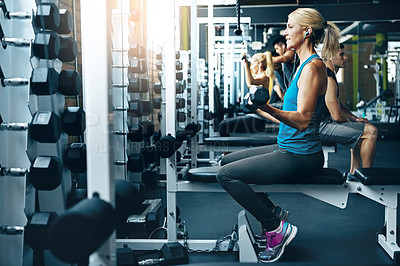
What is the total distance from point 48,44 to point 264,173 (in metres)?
1.13

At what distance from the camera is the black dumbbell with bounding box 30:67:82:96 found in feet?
4.78

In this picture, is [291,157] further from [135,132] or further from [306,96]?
[135,132]

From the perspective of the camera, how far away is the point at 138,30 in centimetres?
346

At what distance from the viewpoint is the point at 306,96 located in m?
1.98

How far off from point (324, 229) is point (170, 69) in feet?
4.68

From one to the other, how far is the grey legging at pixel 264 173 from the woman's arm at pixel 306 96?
181 millimetres

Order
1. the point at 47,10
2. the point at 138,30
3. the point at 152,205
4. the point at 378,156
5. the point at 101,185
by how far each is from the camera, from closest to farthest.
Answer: the point at 101,185 < the point at 47,10 < the point at 152,205 < the point at 138,30 < the point at 378,156

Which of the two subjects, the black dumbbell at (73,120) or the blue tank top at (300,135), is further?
the blue tank top at (300,135)

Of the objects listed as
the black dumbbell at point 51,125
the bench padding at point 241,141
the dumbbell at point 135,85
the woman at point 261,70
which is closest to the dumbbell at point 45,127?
the black dumbbell at point 51,125

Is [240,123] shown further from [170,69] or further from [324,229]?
[170,69]

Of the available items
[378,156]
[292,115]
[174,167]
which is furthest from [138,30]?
[378,156]

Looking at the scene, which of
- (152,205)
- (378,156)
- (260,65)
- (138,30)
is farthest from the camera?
(378,156)

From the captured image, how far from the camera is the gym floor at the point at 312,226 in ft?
7.50

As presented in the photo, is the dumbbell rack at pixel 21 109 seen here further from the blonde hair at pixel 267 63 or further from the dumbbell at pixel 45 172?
the blonde hair at pixel 267 63
